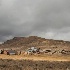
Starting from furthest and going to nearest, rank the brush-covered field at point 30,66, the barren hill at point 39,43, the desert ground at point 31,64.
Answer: the barren hill at point 39,43 → the desert ground at point 31,64 → the brush-covered field at point 30,66

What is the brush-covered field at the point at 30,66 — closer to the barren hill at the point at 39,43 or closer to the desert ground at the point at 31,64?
the desert ground at the point at 31,64

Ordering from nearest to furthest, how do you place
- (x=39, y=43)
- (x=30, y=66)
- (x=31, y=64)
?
1. (x=30, y=66)
2. (x=31, y=64)
3. (x=39, y=43)

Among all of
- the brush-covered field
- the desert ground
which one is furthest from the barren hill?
the brush-covered field

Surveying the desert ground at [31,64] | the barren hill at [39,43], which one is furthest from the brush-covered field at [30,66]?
the barren hill at [39,43]

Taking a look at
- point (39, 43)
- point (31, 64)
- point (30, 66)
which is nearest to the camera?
point (30, 66)

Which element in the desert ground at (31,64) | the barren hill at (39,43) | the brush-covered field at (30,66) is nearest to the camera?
the brush-covered field at (30,66)

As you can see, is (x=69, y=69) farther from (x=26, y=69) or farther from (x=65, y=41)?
(x=65, y=41)

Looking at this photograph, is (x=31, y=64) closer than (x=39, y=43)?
Yes

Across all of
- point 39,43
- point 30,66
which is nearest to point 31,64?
point 30,66

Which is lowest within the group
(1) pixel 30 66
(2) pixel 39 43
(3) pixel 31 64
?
(1) pixel 30 66

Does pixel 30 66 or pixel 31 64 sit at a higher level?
pixel 31 64

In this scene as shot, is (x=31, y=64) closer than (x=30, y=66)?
No

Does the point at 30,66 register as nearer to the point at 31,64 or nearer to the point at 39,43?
the point at 31,64

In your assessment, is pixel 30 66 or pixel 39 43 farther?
pixel 39 43
